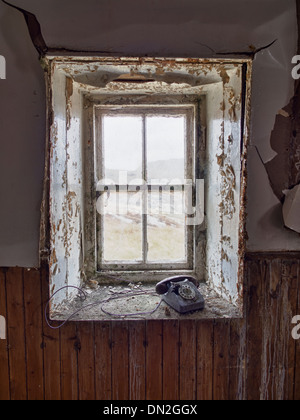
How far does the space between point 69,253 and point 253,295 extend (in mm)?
967

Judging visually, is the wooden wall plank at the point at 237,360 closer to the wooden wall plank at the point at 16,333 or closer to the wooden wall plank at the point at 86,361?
the wooden wall plank at the point at 86,361

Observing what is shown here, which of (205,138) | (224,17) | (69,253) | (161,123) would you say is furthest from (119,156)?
(224,17)

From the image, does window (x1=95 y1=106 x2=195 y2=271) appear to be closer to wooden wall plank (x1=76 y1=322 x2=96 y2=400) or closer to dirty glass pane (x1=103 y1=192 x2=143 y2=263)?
dirty glass pane (x1=103 y1=192 x2=143 y2=263)

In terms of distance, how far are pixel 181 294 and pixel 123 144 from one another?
0.94 meters

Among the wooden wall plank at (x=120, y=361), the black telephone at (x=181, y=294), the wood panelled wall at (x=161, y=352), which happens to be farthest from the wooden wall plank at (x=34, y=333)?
the black telephone at (x=181, y=294)

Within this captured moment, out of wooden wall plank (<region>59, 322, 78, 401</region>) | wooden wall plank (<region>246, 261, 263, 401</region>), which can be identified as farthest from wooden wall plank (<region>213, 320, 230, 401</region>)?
wooden wall plank (<region>59, 322, 78, 401</region>)

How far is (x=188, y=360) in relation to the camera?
1.34 metres

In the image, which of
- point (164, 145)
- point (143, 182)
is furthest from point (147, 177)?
point (164, 145)

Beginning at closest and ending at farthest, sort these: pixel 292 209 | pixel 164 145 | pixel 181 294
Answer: pixel 292 209 < pixel 181 294 < pixel 164 145

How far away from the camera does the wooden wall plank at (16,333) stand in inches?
50.7

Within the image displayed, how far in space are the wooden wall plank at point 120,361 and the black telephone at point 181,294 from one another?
250 mm

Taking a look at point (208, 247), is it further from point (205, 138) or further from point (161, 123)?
point (161, 123)

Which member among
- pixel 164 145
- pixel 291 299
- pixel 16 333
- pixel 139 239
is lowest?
pixel 16 333

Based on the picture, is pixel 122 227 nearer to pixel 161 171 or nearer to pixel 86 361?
pixel 161 171
